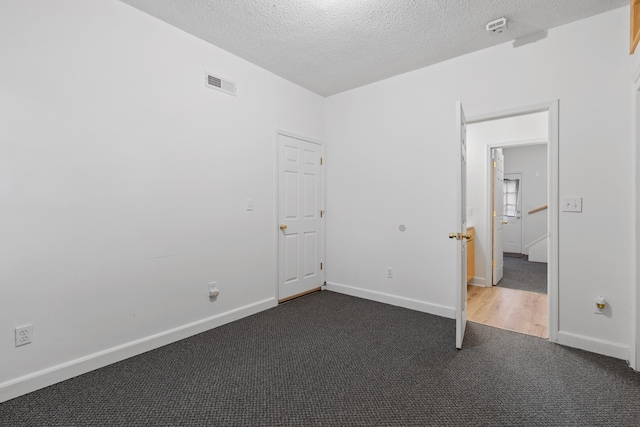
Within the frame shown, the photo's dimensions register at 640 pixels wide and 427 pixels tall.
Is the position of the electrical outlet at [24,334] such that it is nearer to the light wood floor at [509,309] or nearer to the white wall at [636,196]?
the light wood floor at [509,309]

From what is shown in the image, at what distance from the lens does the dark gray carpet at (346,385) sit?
1.68 metres

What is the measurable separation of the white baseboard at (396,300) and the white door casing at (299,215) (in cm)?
34

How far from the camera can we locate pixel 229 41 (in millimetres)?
2832

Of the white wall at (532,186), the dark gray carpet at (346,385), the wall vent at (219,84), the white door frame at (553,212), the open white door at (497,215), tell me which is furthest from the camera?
the white wall at (532,186)

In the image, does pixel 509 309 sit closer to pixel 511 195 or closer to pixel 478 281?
pixel 478 281

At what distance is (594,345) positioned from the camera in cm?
240

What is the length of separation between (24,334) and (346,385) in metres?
2.09

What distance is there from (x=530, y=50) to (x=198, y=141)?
3.14m

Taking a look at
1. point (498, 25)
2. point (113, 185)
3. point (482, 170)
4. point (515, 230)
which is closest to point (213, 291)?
point (113, 185)

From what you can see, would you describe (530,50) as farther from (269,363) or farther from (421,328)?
(269,363)

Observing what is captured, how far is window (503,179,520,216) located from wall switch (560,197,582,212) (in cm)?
571

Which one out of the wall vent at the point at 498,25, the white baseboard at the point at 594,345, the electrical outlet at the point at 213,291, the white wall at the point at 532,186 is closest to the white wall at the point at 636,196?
the white baseboard at the point at 594,345

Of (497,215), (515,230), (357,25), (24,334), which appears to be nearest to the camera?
(24,334)

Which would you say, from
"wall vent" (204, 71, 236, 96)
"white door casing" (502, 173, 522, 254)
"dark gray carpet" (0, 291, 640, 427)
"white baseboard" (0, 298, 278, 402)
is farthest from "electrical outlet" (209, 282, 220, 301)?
"white door casing" (502, 173, 522, 254)
